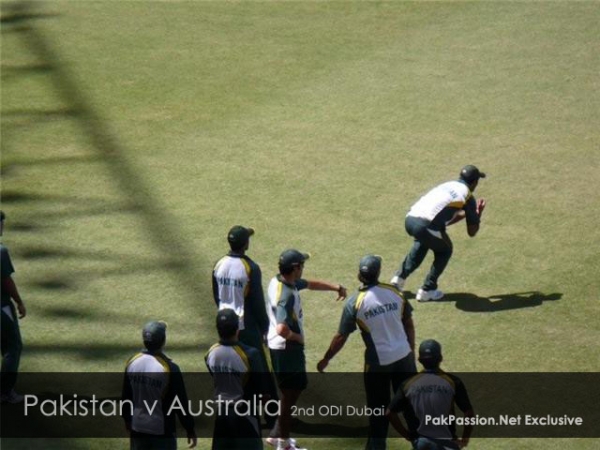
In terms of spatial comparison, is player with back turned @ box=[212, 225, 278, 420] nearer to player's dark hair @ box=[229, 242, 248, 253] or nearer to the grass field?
player's dark hair @ box=[229, 242, 248, 253]

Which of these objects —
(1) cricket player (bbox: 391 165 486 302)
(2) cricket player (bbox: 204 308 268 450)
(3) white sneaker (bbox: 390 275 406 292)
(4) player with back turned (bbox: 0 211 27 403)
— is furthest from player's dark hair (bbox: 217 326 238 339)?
(3) white sneaker (bbox: 390 275 406 292)

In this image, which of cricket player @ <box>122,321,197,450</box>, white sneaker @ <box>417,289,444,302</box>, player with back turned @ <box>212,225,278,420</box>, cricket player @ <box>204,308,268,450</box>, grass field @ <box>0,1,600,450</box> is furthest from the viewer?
white sneaker @ <box>417,289,444,302</box>

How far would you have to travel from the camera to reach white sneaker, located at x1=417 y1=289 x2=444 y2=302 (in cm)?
1335

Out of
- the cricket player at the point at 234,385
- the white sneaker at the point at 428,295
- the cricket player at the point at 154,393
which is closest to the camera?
the cricket player at the point at 154,393

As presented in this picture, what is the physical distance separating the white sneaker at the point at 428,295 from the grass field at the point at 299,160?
115 millimetres

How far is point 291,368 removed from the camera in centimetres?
1041

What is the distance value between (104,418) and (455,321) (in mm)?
4146

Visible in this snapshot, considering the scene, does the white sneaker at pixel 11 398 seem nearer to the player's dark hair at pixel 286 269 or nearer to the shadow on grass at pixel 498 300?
the player's dark hair at pixel 286 269

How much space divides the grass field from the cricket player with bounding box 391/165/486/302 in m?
0.36

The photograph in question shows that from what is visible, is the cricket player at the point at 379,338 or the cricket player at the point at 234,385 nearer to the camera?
the cricket player at the point at 234,385

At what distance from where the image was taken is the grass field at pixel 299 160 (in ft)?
42.4

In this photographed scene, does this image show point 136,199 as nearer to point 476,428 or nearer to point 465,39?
point 476,428

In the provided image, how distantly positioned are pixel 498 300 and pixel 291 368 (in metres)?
3.83

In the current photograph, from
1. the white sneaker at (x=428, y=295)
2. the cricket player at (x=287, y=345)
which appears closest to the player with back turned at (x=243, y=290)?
the cricket player at (x=287, y=345)
